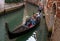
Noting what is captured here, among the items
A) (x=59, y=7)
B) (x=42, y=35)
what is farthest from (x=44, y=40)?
(x=59, y=7)

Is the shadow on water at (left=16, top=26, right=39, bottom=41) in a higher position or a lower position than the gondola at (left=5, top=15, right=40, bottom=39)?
lower

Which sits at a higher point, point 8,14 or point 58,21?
point 58,21

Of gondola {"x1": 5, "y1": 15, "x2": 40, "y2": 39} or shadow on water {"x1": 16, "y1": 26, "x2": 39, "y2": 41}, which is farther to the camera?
shadow on water {"x1": 16, "y1": 26, "x2": 39, "y2": 41}

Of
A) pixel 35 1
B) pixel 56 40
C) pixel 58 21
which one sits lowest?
pixel 35 1

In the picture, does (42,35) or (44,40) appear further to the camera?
(42,35)

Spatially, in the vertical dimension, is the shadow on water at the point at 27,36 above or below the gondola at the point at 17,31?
below

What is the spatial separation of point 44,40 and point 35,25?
1728mm

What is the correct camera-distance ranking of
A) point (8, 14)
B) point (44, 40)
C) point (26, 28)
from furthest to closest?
point (8, 14) < point (26, 28) < point (44, 40)

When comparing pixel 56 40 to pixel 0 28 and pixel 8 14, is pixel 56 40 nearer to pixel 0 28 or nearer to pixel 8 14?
pixel 0 28

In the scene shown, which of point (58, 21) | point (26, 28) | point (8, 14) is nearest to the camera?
point (58, 21)

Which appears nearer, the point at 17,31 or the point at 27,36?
the point at 17,31

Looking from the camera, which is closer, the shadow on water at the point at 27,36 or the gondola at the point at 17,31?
the gondola at the point at 17,31

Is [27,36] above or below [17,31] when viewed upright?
below

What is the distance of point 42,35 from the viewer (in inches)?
312
